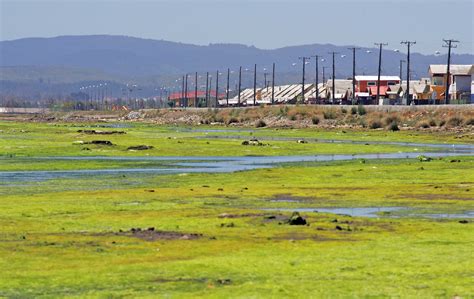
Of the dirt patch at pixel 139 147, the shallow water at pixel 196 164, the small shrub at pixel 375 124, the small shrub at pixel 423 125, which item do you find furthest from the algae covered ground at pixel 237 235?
the small shrub at pixel 375 124

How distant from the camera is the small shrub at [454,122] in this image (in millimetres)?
125994

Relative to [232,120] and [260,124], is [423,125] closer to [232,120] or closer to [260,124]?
[260,124]

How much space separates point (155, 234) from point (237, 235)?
2.19 meters

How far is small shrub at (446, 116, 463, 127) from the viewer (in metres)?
126

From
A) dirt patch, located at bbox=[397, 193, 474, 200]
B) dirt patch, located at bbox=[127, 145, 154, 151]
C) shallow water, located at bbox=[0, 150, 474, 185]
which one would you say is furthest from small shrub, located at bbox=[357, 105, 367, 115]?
dirt patch, located at bbox=[397, 193, 474, 200]

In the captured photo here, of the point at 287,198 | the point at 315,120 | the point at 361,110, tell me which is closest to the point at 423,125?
the point at 361,110

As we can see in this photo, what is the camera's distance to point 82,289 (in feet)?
84.3

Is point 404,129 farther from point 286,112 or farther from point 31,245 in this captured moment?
point 31,245

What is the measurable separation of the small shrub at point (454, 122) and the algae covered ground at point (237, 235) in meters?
64.9

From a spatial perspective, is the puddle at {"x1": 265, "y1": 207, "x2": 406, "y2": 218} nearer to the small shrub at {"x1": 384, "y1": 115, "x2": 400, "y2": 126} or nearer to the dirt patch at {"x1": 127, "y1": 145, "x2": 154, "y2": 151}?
the dirt patch at {"x1": 127, "y1": 145, "x2": 154, "y2": 151}

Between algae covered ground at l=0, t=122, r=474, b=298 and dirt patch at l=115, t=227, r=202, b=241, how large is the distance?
0.17ft

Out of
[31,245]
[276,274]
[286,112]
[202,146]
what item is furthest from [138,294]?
[286,112]

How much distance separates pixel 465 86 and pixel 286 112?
33.5 meters

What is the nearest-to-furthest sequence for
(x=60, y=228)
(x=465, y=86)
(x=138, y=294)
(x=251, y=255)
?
(x=138, y=294)
(x=251, y=255)
(x=60, y=228)
(x=465, y=86)
